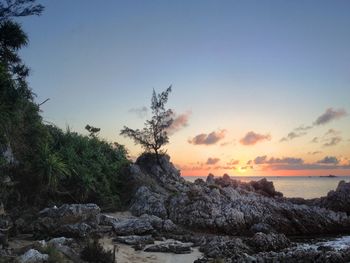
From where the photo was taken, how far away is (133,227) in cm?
2016

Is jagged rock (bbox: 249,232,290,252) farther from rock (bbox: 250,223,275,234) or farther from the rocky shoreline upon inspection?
rock (bbox: 250,223,275,234)

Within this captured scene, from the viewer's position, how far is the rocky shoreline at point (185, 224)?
16.2 meters

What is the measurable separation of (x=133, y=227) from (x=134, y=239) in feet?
5.40

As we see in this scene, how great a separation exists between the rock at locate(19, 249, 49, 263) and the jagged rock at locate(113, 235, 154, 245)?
18.4 ft

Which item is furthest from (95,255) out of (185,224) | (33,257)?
(185,224)

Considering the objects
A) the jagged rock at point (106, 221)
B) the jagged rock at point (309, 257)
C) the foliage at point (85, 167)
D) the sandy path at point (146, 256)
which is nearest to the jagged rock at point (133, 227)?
the jagged rock at point (106, 221)

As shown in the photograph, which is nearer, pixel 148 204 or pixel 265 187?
pixel 148 204

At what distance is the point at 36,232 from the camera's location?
59.7 ft

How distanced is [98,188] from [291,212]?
12757 millimetres

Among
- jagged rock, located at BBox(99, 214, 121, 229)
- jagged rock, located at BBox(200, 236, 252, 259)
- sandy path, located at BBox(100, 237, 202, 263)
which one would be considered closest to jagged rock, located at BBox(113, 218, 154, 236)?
jagged rock, located at BBox(99, 214, 121, 229)

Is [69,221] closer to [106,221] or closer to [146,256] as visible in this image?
[106,221]

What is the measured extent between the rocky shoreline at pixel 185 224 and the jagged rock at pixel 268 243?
4 cm

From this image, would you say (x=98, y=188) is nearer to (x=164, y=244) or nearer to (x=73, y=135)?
(x=73, y=135)

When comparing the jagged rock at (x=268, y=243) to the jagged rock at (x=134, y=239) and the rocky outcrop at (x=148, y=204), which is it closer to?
the jagged rock at (x=134, y=239)
